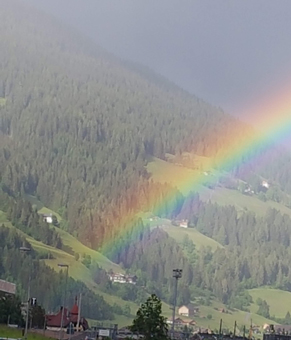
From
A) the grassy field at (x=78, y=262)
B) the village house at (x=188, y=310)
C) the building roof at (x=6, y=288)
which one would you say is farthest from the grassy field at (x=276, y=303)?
the building roof at (x=6, y=288)

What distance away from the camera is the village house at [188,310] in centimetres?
17082

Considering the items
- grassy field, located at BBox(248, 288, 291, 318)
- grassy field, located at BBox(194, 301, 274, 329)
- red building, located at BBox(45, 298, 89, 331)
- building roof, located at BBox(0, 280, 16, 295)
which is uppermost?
grassy field, located at BBox(248, 288, 291, 318)

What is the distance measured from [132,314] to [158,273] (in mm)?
31581

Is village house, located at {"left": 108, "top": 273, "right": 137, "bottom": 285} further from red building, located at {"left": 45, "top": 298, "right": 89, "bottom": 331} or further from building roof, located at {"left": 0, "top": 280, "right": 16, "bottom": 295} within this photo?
red building, located at {"left": 45, "top": 298, "right": 89, "bottom": 331}

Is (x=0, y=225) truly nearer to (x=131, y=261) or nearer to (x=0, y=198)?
(x=0, y=198)

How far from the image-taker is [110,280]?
17562cm

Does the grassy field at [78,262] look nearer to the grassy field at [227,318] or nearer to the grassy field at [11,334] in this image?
the grassy field at [227,318]

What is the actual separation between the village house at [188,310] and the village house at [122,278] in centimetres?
1413

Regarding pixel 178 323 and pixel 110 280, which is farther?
pixel 110 280

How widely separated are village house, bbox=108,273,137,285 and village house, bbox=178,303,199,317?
14.1 m

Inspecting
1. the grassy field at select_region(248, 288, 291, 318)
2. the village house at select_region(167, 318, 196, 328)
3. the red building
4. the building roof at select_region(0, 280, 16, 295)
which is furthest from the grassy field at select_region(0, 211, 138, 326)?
the red building

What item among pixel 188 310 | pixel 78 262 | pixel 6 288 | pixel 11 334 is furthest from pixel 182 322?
pixel 11 334

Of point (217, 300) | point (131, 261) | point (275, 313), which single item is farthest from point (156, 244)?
point (275, 313)

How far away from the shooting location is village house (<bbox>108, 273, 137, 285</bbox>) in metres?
179
